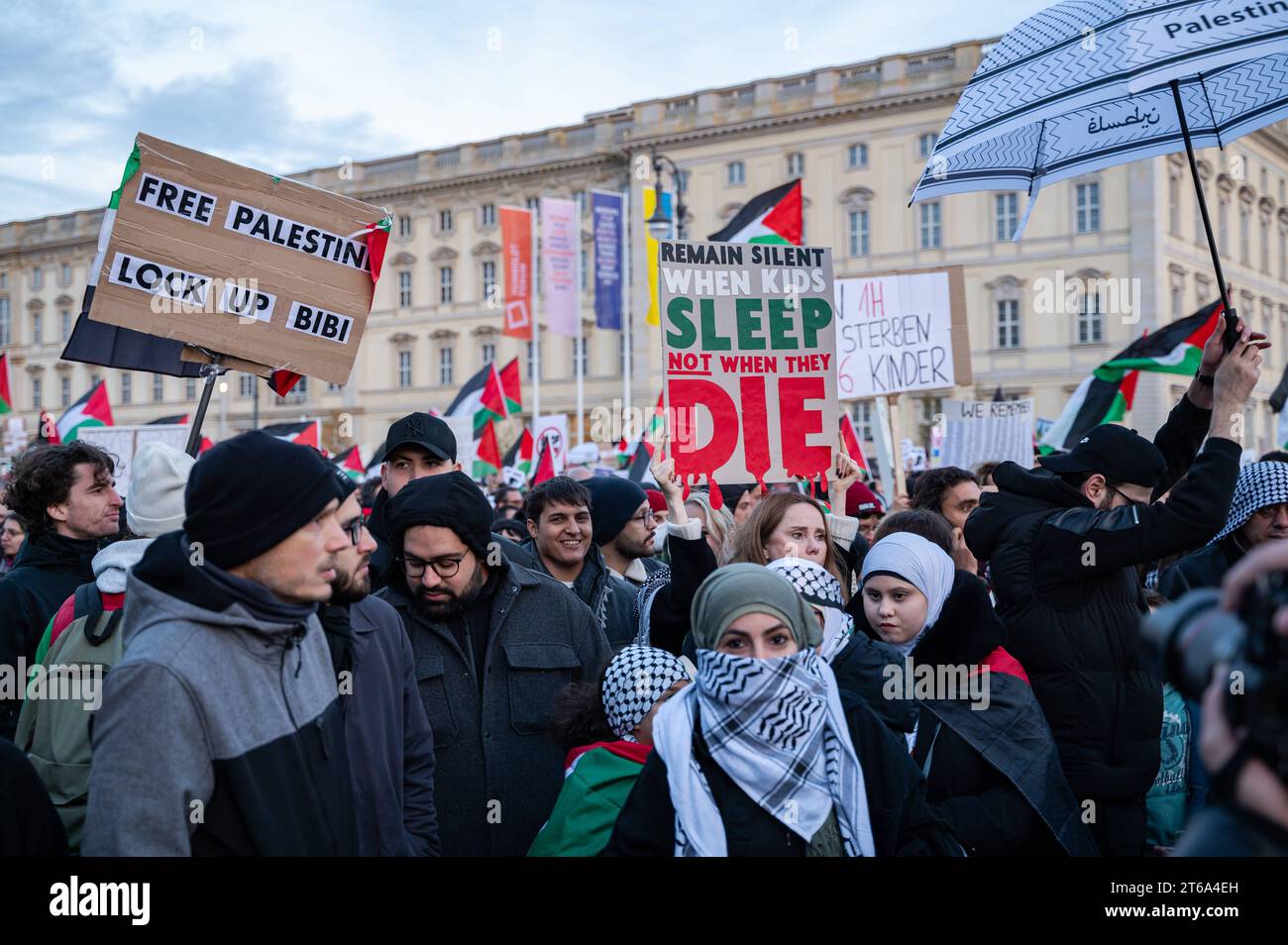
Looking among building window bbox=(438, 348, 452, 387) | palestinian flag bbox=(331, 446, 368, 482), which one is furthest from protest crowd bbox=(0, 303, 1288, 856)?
building window bbox=(438, 348, 452, 387)

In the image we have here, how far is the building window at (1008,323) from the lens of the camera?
39.4 m

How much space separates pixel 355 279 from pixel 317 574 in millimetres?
2160

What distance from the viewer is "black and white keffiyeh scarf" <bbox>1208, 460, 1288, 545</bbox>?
4379 mm

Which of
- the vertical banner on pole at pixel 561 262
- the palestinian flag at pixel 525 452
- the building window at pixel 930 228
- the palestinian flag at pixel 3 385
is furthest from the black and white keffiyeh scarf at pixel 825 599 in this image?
the building window at pixel 930 228

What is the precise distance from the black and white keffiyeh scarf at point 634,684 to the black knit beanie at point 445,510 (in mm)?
614

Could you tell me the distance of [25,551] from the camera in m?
3.97

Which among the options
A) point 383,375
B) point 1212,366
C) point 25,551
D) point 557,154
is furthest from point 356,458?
point 383,375

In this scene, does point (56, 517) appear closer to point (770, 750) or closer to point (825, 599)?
point (825, 599)

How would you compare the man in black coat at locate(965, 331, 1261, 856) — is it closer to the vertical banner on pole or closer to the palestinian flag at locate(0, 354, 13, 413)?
the palestinian flag at locate(0, 354, 13, 413)

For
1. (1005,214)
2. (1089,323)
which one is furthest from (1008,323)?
→ (1005,214)

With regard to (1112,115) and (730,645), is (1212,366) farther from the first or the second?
(730,645)

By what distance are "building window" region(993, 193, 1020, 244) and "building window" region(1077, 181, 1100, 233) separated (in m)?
2.02

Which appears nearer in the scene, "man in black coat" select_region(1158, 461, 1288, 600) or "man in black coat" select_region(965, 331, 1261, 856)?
"man in black coat" select_region(965, 331, 1261, 856)

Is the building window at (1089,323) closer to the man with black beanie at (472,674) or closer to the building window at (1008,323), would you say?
the building window at (1008,323)
